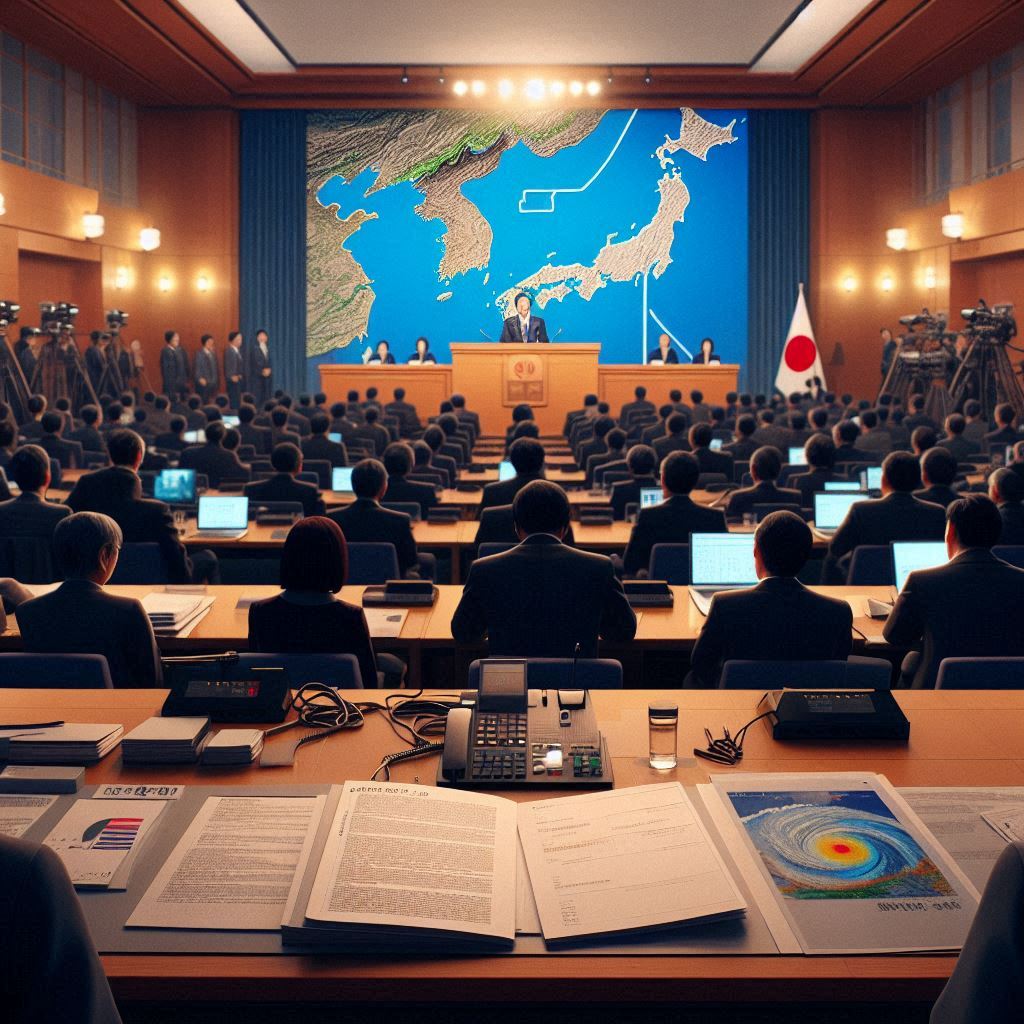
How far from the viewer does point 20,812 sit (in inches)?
86.4

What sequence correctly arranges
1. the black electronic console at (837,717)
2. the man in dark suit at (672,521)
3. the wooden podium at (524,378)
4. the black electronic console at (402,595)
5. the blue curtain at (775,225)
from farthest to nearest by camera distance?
the blue curtain at (775,225) → the wooden podium at (524,378) → the man in dark suit at (672,521) → the black electronic console at (402,595) → the black electronic console at (837,717)

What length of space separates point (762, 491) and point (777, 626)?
3.39 m

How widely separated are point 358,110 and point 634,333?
19.1ft

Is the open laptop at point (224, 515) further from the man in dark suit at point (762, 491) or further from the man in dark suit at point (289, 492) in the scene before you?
the man in dark suit at point (762, 491)

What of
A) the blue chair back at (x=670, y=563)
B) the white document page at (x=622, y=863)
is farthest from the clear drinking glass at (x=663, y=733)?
the blue chair back at (x=670, y=563)

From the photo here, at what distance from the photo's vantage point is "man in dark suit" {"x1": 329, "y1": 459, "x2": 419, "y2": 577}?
19.7ft

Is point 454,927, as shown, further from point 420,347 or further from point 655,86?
point 655,86

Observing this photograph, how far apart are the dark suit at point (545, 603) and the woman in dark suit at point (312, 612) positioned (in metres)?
0.45

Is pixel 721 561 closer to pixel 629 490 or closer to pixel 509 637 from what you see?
pixel 509 637

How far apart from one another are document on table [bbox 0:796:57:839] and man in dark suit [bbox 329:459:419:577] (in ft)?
12.3

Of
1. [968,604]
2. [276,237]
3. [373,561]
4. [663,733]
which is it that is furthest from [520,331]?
[663,733]

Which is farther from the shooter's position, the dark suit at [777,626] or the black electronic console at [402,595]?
the black electronic console at [402,595]

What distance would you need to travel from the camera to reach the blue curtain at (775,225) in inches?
819

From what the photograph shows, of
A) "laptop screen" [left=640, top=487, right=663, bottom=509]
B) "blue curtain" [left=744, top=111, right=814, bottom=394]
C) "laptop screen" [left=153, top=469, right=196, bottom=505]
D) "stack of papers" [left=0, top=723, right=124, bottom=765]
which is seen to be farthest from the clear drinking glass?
"blue curtain" [left=744, top=111, right=814, bottom=394]
